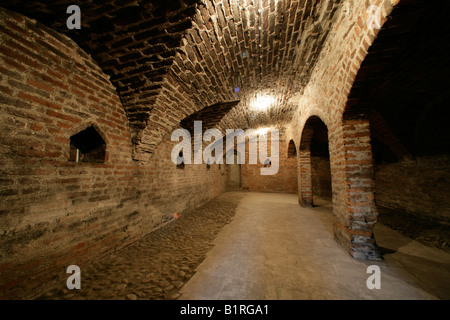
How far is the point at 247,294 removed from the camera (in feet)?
5.01

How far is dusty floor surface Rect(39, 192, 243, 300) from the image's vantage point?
1595mm

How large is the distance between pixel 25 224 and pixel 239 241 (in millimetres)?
2667

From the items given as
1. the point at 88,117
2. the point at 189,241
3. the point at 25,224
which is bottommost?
the point at 189,241

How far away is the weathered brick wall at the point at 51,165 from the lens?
4.72 ft

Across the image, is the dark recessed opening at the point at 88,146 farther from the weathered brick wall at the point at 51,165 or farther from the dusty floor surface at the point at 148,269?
the dusty floor surface at the point at 148,269

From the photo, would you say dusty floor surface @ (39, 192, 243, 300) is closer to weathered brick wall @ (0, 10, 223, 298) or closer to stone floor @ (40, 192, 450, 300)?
stone floor @ (40, 192, 450, 300)

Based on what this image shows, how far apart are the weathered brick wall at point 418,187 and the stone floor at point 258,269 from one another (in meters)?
1.64

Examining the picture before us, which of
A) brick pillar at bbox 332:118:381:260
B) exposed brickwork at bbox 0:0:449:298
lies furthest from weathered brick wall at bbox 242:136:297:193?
brick pillar at bbox 332:118:381:260

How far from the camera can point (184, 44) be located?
1.91 metres

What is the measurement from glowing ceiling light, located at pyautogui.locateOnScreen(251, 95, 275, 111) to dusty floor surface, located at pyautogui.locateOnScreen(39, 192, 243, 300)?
3.30 metres

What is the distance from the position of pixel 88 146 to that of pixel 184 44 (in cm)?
199

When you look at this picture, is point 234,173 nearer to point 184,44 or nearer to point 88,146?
point 88,146
